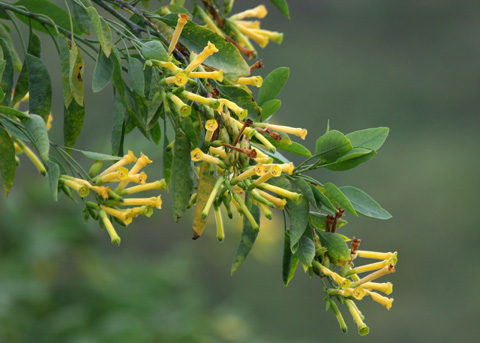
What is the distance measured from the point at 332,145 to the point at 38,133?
36 cm

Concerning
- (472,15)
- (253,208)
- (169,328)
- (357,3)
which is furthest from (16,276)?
(472,15)

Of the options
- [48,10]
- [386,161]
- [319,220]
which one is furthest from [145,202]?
[386,161]

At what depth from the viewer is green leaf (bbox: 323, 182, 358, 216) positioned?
2.66ft

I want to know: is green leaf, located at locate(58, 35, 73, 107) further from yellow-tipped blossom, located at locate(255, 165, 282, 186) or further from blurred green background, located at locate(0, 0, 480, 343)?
blurred green background, located at locate(0, 0, 480, 343)

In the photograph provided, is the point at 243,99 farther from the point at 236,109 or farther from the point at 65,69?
the point at 65,69

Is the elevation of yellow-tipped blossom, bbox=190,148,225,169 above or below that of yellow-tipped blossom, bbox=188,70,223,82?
below

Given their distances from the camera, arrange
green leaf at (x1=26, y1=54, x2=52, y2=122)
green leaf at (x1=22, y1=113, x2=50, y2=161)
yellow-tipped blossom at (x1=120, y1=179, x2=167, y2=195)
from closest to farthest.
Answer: green leaf at (x1=22, y1=113, x2=50, y2=161) < yellow-tipped blossom at (x1=120, y1=179, x2=167, y2=195) < green leaf at (x1=26, y1=54, x2=52, y2=122)

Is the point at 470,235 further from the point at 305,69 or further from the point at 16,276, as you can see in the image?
the point at 16,276

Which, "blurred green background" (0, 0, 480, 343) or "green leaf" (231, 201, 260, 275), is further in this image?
"blurred green background" (0, 0, 480, 343)

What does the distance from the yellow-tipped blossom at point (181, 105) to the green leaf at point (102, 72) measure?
0.35ft

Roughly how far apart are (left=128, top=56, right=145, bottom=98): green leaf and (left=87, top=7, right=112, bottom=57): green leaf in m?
0.04

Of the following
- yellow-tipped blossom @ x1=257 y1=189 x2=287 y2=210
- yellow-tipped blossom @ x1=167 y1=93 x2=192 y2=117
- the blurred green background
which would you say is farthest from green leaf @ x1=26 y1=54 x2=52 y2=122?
the blurred green background

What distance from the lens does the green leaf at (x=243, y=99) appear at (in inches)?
34.0

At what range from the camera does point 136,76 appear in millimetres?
874
